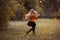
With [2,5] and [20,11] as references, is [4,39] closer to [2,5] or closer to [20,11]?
[2,5]

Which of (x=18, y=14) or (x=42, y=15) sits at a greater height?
(x=18, y=14)

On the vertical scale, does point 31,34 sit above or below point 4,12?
below

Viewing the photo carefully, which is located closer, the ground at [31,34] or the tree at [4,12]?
the ground at [31,34]

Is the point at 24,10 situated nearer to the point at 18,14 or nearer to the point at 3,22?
the point at 18,14

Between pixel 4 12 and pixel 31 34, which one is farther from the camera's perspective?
pixel 4 12

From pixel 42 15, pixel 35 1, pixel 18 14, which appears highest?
pixel 35 1

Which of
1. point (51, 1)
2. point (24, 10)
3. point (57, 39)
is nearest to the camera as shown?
point (57, 39)

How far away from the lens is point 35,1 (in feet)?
120

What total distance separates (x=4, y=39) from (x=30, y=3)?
23506mm

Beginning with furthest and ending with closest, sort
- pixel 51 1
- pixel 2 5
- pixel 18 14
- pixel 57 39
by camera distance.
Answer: pixel 18 14 < pixel 51 1 < pixel 2 5 < pixel 57 39

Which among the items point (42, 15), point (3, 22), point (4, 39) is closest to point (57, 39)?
point (4, 39)

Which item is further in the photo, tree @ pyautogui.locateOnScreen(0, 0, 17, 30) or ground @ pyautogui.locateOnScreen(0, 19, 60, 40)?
tree @ pyautogui.locateOnScreen(0, 0, 17, 30)

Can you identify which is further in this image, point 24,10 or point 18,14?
point 18,14

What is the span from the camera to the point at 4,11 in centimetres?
2123
